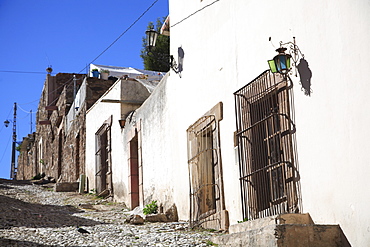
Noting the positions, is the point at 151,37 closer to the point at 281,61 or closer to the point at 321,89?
the point at 281,61

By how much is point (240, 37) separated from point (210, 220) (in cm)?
280

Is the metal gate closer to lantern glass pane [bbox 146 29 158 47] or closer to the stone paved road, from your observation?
the stone paved road

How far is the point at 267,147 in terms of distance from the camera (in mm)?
6668

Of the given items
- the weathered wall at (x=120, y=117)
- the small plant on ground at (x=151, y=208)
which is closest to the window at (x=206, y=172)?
the small plant on ground at (x=151, y=208)

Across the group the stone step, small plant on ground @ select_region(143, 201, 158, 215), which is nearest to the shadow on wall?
the stone step

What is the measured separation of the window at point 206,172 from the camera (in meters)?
8.13

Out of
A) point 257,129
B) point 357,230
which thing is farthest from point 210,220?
point 357,230

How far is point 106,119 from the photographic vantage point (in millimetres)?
15570

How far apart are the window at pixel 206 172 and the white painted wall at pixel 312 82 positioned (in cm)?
21

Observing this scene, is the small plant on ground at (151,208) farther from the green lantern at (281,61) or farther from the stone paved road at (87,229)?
the green lantern at (281,61)

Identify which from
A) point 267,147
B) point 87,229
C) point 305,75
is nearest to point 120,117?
point 87,229

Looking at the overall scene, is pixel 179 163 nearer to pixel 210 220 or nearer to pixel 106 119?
pixel 210 220

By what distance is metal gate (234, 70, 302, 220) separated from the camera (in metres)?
6.16

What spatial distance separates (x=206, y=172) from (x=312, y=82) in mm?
3402
